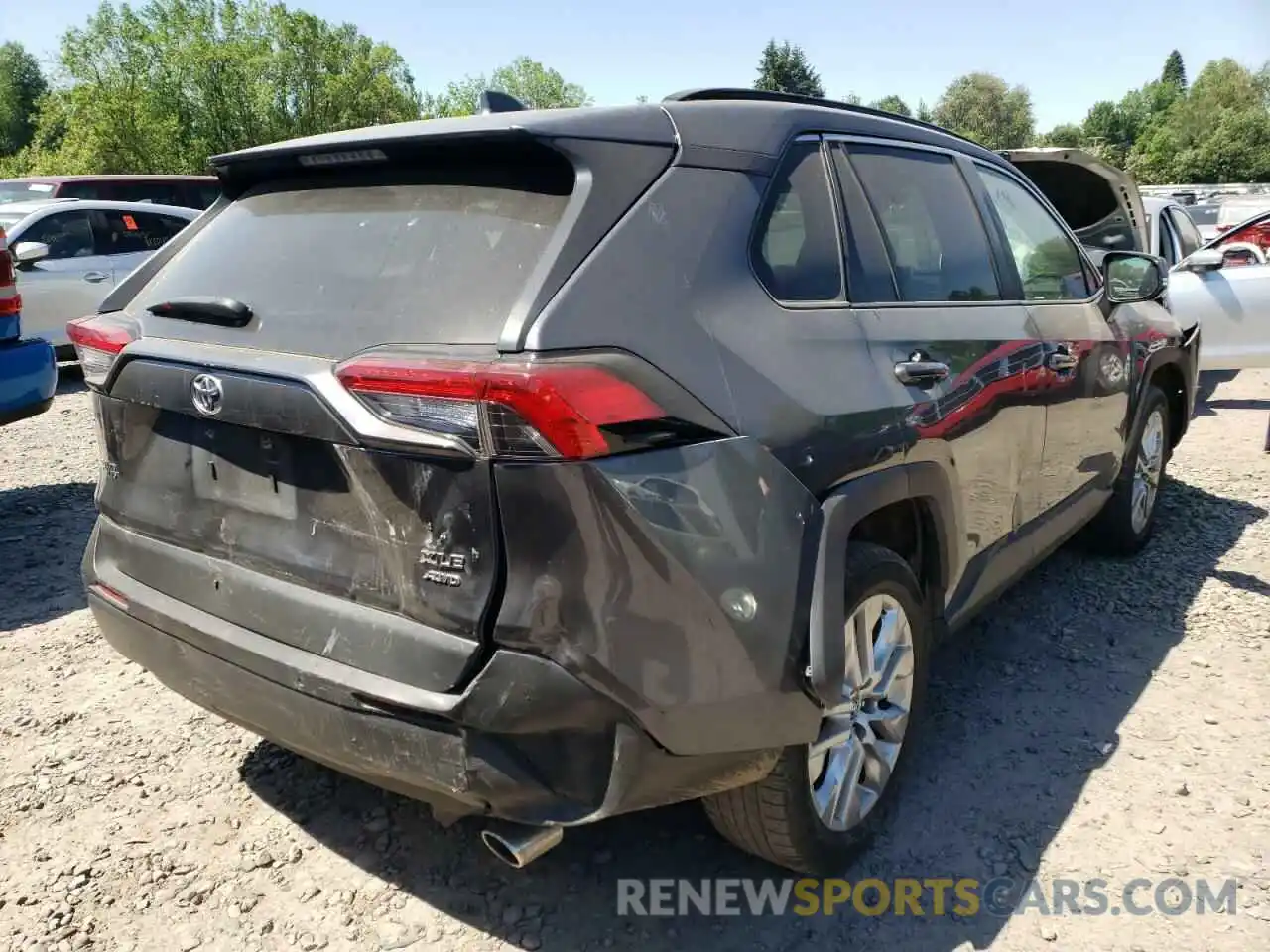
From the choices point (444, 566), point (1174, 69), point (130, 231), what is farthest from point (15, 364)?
point (1174, 69)

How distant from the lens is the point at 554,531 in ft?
5.82

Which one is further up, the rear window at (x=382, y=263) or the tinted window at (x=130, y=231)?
the rear window at (x=382, y=263)

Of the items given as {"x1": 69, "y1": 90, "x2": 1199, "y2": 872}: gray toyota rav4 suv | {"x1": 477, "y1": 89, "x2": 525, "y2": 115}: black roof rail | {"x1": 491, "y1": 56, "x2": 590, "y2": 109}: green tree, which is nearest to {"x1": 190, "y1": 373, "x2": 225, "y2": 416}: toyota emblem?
{"x1": 69, "y1": 90, "x2": 1199, "y2": 872}: gray toyota rav4 suv

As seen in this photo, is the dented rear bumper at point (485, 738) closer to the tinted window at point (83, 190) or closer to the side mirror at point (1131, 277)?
the side mirror at point (1131, 277)

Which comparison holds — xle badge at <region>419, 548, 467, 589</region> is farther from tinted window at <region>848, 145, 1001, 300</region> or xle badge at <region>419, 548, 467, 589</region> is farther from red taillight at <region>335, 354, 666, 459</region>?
tinted window at <region>848, 145, 1001, 300</region>

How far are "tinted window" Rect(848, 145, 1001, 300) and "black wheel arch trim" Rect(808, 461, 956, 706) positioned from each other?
547 mm

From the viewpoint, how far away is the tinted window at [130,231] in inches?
380

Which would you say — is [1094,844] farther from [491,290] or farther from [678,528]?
[491,290]

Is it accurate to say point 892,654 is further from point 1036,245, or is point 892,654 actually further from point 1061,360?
point 1036,245

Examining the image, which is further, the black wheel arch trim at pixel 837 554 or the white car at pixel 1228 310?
the white car at pixel 1228 310

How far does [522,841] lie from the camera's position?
1.92 m

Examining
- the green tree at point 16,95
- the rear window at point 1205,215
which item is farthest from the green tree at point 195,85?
the green tree at point 16,95

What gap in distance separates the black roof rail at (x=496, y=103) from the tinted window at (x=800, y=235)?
0.73 metres

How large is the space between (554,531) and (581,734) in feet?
1.29
